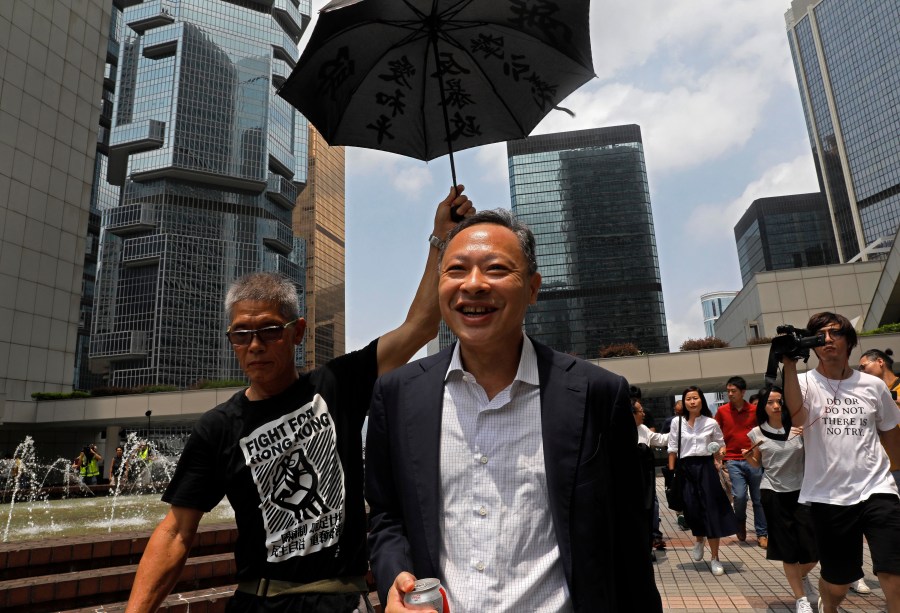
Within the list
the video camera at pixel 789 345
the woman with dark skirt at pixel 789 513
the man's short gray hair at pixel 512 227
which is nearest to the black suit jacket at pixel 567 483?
the man's short gray hair at pixel 512 227

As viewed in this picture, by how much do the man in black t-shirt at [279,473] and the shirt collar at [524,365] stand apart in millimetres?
780

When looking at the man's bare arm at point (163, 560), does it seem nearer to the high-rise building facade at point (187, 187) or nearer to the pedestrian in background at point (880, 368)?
the pedestrian in background at point (880, 368)

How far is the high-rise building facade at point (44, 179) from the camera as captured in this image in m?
31.1

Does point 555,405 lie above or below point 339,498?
above

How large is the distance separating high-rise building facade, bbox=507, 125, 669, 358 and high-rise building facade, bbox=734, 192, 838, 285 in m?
23.1

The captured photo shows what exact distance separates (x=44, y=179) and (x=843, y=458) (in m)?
38.5

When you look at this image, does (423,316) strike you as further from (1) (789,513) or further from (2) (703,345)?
(2) (703,345)

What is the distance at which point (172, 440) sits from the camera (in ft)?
298

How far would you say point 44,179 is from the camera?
32844mm

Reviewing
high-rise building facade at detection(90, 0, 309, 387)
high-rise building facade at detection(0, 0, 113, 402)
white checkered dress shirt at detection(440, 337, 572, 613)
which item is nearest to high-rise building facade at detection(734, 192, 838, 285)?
high-rise building facade at detection(90, 0, 309, 387)

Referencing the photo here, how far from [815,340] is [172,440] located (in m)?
99.1

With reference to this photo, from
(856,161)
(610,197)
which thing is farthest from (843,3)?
(610,197)

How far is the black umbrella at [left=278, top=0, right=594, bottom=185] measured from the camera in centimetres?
315

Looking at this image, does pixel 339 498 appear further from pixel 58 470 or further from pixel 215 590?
pixel 58 470
